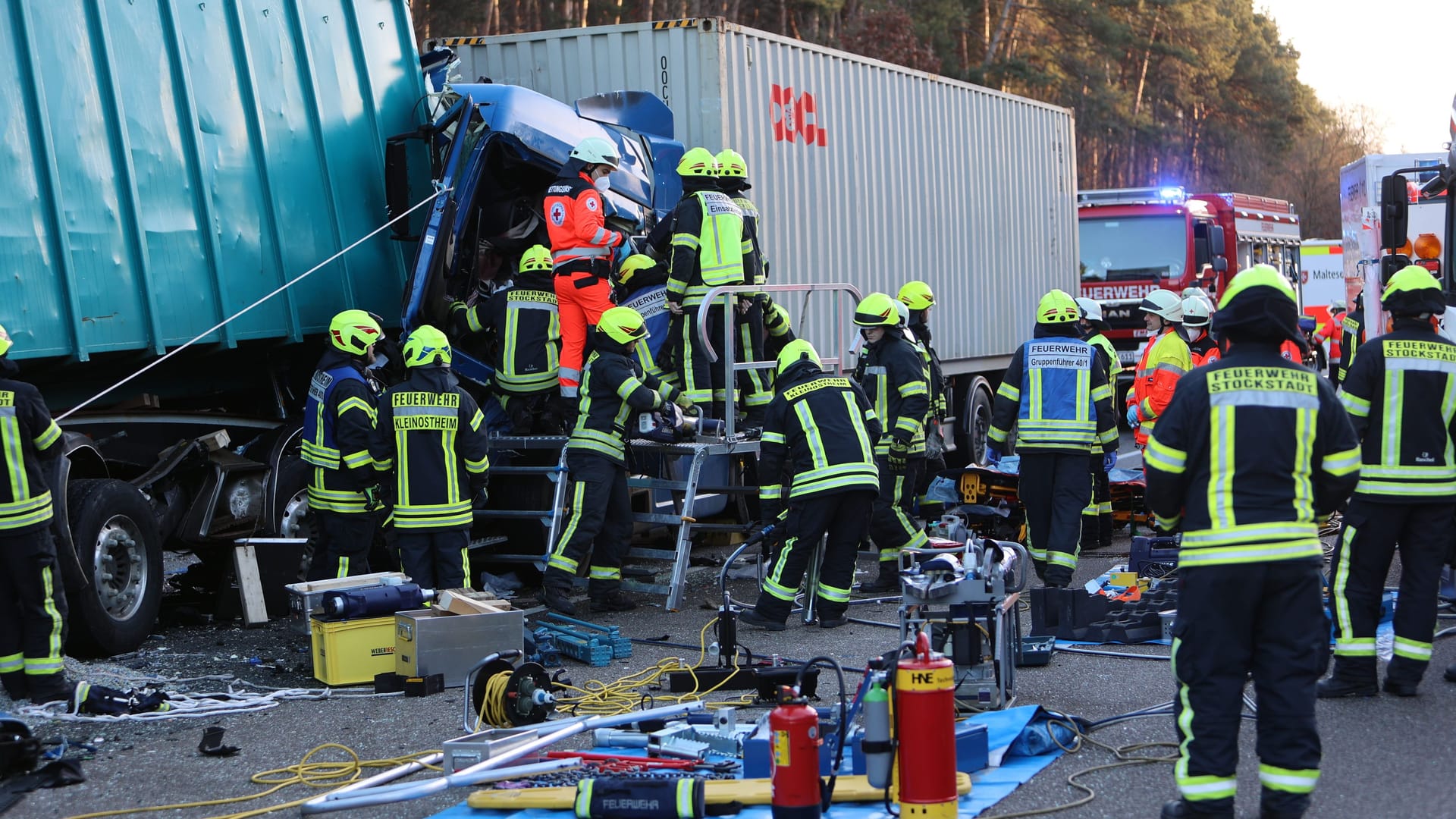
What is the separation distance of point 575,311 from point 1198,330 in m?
4.60

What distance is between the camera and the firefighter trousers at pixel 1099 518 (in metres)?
10.8

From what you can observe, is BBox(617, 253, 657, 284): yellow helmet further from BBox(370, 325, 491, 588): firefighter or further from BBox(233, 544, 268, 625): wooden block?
BBox(233, 544, 268, 625): wooden block

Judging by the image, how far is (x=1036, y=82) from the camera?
40.5 meters

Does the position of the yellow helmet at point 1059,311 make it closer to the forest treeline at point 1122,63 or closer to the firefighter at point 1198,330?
the firefighter at point 1198,330

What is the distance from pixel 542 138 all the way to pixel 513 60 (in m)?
2.17

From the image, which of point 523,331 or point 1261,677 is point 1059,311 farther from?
point 1261,677

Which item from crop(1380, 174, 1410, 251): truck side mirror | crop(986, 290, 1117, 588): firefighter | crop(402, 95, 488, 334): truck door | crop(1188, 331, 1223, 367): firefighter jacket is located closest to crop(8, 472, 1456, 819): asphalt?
crop(986, 290, 1117, 588): firefighter

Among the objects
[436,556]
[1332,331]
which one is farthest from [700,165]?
[1332,331]

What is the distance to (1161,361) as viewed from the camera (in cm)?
1068

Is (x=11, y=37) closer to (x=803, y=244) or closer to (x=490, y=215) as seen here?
(x=490, y=215)

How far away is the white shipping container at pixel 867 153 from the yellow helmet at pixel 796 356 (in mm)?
3097

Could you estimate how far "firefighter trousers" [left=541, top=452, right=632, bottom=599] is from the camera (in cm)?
883

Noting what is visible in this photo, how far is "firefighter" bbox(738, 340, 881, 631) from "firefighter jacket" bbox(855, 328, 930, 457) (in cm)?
119

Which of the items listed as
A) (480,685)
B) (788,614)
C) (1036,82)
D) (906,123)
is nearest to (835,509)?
(788,614)
